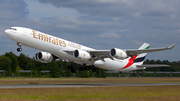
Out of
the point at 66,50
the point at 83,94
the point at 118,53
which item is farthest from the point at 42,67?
the point at 83,94

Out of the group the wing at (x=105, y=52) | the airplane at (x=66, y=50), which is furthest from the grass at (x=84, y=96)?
the wing at (x=105, y=52)

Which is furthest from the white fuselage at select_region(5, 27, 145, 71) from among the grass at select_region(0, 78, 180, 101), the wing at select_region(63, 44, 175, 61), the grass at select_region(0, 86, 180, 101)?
the grass at select_region(0, 86, 180, 101)

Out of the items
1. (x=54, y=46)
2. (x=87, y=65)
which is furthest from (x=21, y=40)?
(x=87, y=65)

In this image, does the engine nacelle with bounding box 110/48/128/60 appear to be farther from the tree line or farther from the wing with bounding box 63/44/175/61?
the tree line

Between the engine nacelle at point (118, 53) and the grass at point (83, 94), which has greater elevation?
the engine nacelle at point (118, 53)

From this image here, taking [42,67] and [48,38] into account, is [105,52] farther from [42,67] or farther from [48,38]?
[42,67]

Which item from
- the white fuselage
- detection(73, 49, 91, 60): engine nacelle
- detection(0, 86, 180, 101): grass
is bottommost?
detection(0, 86, 180, 101): grass

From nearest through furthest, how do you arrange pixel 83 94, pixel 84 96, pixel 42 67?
pixel 84 96, pixel 83 94, pixel 42 67

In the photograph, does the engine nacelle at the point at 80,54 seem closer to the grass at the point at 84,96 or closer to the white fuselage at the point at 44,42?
the white fuselage at the point at 44,42

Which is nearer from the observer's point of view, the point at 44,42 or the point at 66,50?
the point at 44,42

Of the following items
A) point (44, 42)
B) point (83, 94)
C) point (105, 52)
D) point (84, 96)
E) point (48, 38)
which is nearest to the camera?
point (84, 96)

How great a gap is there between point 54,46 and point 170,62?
82.4 meters

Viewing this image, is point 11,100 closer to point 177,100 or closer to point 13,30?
point 177,100

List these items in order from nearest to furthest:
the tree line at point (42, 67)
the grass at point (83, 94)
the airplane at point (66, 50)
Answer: the grass at point (83, 94) < the airplane at point (66, 50) < the tree line at point (42, 67)
